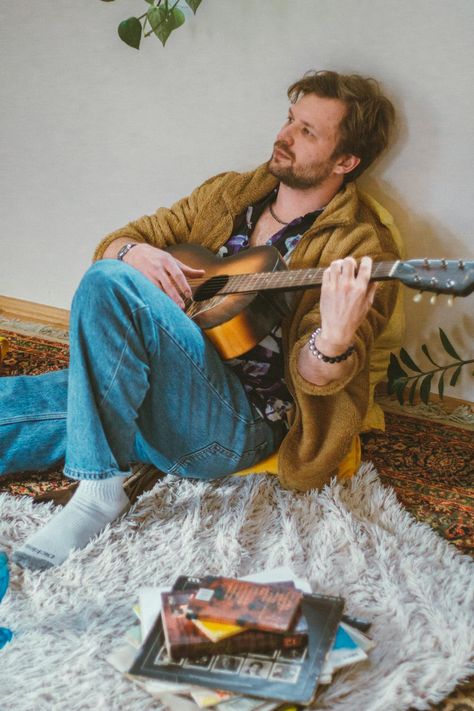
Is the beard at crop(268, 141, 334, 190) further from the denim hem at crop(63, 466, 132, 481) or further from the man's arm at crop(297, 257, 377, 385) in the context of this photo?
the denim hem at crop(63, 466, 132, 481)

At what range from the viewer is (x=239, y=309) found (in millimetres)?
1462

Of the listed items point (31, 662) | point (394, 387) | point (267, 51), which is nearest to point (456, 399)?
point (394, 387)

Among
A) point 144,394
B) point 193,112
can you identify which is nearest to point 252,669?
point 144,394

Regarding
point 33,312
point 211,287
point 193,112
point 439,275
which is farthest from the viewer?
point 33,312

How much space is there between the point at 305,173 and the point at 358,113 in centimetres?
18

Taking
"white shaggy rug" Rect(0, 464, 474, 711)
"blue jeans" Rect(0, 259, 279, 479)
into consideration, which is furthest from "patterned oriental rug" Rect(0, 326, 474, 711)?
"blue jeans" Rect(0, 259, 279, 479)

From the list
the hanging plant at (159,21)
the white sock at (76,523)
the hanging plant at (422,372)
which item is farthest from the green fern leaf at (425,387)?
the hanging plant at (159,21)

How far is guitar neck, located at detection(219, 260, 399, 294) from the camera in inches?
50.9

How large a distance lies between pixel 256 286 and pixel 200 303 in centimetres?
17

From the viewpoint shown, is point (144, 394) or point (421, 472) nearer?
point (144, 394)

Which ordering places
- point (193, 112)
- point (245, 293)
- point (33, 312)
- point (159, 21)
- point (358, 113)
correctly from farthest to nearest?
point (33, 312) < point (193, 112) < point (159, 21) < point (358, 113) < point (245, 293)

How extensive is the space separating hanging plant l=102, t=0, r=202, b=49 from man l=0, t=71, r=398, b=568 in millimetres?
351

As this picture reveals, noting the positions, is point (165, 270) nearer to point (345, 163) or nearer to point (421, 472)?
point (345, 163)

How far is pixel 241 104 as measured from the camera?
2000 mm
